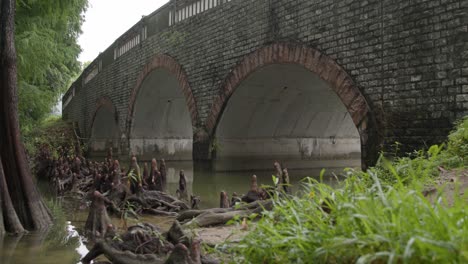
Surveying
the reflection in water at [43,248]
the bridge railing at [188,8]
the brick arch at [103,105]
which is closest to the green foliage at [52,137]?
the brick arch at [103,105]

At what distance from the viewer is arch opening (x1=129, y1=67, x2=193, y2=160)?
17.8 m

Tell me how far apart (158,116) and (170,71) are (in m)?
4.93

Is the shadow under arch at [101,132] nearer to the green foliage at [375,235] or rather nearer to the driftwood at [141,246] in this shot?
the driftwood at [141,246]

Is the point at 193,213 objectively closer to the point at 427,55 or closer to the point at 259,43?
the point at 427,55

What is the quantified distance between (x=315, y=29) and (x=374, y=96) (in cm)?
206

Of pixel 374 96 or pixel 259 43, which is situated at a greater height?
pixel 259 43

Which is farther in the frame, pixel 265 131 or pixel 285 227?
pixel 265 131

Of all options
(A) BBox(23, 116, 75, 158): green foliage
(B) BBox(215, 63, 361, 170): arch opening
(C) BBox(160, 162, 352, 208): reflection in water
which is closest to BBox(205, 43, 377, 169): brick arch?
(B) BBox(215, 63, 361, 170): arch opening

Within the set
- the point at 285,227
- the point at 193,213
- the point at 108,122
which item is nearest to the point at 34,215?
the point at 193,213

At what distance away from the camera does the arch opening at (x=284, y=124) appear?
1204cm

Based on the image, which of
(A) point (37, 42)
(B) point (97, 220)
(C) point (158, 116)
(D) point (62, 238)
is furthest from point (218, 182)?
(C) point (158, 116)

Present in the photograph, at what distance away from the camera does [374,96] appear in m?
7.89

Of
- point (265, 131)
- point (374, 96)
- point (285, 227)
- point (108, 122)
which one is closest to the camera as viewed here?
point (285, 227)

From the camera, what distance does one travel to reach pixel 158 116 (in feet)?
64.2
